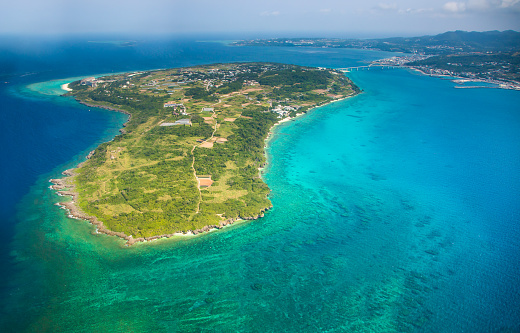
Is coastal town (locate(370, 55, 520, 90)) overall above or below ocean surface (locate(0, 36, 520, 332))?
above

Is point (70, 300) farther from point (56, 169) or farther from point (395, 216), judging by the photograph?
point (395, 216)

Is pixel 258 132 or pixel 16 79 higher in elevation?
pixel 16 79

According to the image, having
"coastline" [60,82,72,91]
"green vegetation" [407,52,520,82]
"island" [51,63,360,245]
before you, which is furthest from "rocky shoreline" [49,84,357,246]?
"green vegetation" [407,52,520,82]

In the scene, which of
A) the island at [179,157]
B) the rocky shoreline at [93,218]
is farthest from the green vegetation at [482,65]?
the rocky shoreline at [93,218]

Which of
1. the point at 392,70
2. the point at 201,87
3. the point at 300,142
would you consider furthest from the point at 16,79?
the point at 392,70

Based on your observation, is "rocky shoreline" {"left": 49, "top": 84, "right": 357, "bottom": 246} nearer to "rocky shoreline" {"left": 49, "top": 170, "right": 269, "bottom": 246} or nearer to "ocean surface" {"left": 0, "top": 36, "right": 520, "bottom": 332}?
"rocky shoreline" {"left": 49, "top": 170, "right": 269, "bottom": 246}

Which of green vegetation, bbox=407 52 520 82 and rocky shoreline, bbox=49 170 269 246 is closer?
rocky shoreline, bbox=49 170 269 246

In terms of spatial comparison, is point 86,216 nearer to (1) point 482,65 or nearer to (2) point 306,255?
(2) point 306,255
